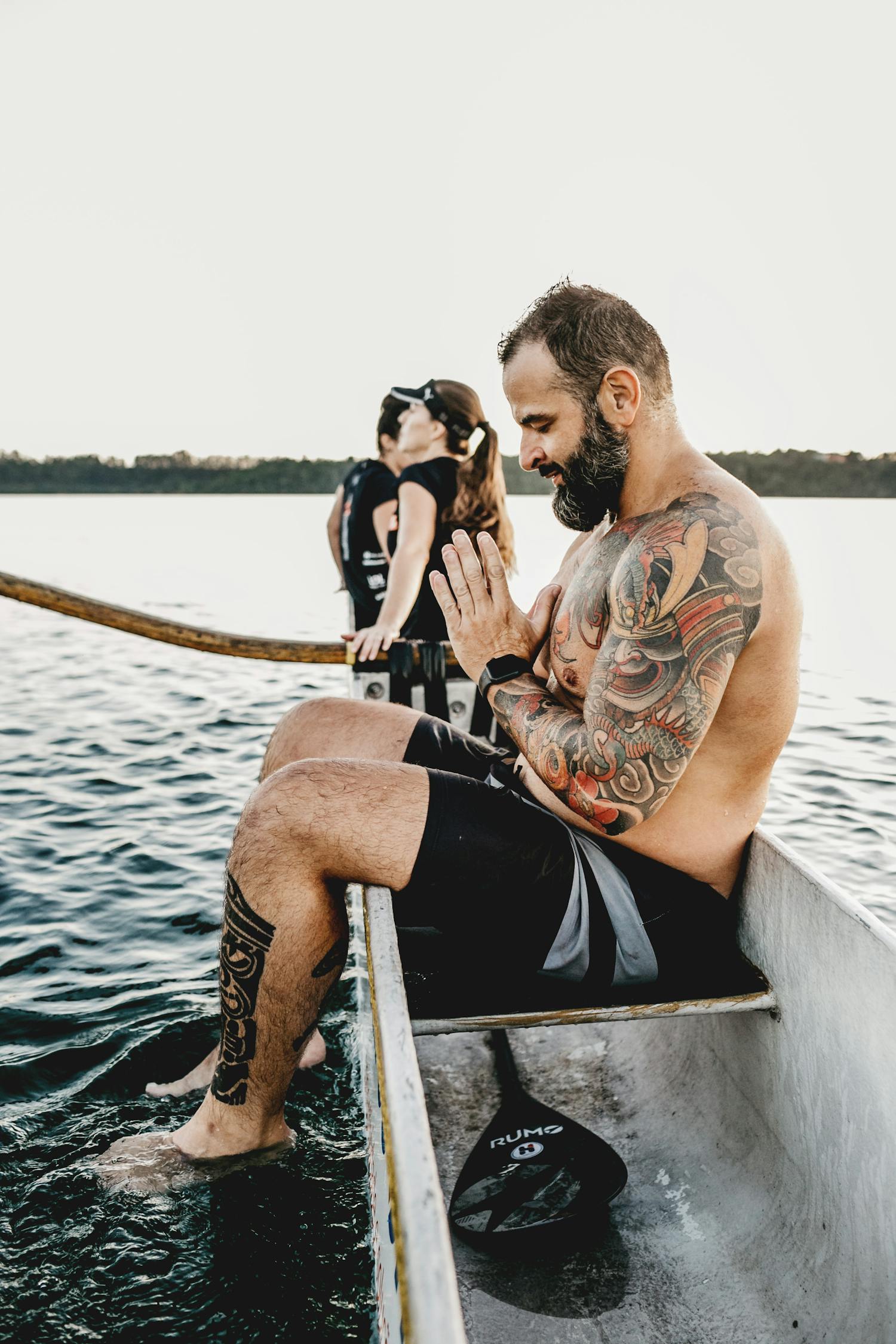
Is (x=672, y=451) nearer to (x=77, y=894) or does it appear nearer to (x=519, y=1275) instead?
(x=519, y=1275)

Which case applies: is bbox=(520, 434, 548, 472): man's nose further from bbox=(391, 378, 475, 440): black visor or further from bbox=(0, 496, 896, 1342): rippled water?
bbox=(391, 378, 475, 440): black visor

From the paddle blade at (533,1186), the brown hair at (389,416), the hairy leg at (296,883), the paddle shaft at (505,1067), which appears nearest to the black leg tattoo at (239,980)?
the hairy leg at (296,883)

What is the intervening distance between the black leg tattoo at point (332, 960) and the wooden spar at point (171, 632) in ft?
8.33

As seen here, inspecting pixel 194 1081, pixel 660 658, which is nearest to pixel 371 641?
pixel 194 1081

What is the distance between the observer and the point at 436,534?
212 inches

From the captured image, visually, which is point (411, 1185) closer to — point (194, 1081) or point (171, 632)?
point (194, 1081)

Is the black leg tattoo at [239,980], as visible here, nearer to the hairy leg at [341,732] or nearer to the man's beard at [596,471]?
the hairy leg at [341,732]

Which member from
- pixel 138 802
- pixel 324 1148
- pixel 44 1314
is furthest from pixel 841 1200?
pixel 138 802

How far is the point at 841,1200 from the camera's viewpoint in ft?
6.74

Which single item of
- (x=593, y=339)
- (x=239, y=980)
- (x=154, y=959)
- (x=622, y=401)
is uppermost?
(x=593, y=339)

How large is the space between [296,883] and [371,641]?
2579 millimetres

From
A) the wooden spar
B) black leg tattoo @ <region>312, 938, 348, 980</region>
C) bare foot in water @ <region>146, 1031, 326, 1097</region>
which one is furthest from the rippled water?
the wooden spar

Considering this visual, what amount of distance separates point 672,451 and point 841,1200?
1.65 m

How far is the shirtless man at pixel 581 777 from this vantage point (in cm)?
211
